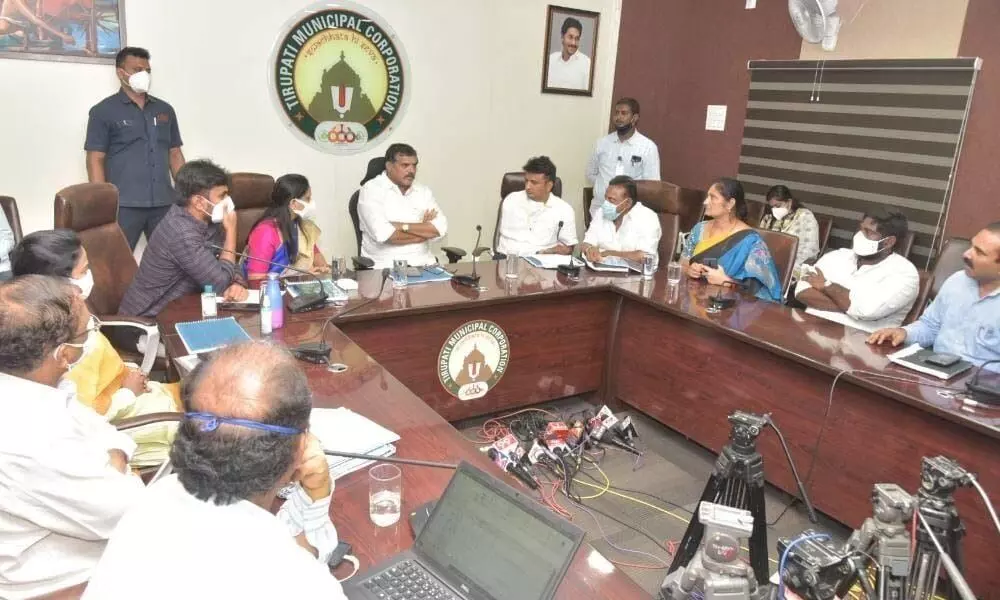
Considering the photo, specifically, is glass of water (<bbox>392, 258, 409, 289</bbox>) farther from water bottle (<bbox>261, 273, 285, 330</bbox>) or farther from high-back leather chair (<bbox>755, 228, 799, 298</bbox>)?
high-back leather chair (<bbox>755, 228, 799, 298</bbox>)

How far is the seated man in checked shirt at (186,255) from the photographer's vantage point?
249 centimetres

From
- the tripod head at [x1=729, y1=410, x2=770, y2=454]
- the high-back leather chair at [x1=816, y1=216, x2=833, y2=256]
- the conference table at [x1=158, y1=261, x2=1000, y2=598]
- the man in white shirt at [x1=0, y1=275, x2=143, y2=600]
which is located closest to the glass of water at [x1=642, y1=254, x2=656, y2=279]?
the conference table at [x1=158, y1=261, x2=1000, y2=598]

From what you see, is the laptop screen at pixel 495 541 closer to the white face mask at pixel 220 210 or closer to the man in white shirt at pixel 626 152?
the white face mask at pixel 220 210

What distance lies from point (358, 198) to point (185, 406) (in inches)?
118

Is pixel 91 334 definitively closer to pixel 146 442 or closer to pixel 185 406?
pixel 146 442

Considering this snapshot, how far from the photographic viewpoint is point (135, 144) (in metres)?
3.55

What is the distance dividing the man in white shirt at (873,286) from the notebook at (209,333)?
7.80ft

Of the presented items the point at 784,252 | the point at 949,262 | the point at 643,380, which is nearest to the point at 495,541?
the point at 643,380

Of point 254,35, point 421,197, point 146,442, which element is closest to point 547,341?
point 421,197

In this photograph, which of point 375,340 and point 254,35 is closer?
point 375,340

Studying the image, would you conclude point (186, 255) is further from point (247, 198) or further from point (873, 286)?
point (873, 286)

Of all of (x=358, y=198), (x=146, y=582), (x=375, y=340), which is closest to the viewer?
(x=146, y=582)

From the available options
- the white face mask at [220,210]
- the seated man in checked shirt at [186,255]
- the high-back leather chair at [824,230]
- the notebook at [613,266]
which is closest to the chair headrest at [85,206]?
the seated man in checked shirt at [186,255]

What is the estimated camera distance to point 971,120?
364 centimetres
